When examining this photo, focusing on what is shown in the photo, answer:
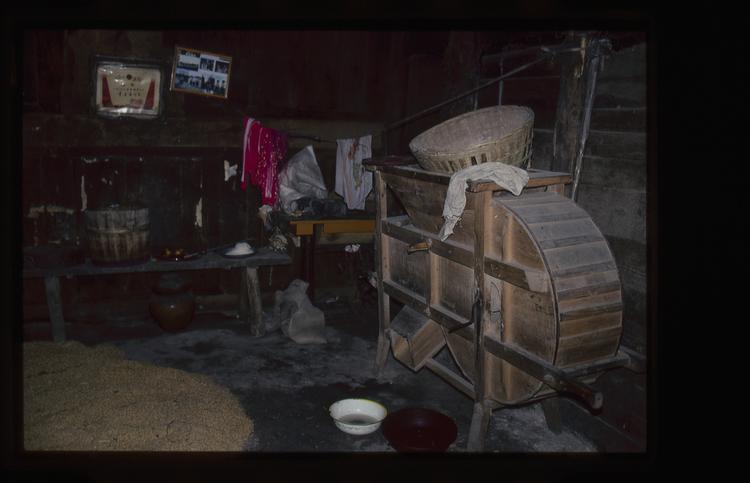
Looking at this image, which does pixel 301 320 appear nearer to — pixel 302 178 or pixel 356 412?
pixel 302 178

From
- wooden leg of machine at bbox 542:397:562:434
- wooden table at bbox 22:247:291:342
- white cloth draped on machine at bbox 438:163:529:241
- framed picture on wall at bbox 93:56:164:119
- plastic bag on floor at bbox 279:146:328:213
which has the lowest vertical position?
wooden leg of machine at bbox 542:397:562:434

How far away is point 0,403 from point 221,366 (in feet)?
10.8

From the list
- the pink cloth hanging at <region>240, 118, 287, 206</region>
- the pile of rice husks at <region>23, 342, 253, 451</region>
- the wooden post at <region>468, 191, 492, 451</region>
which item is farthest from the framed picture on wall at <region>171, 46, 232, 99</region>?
the wooden post at <region>468, 191, 492, 451</region>

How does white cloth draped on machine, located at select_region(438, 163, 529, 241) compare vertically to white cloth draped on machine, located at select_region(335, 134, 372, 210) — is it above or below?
below

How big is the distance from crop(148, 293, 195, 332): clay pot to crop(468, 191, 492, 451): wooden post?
4.28 metres

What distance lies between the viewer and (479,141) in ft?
16.6

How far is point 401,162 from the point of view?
20.4ft

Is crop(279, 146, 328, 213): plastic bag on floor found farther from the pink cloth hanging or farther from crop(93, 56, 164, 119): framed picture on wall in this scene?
crop(93, 56, 164, 119): framed picture on wall

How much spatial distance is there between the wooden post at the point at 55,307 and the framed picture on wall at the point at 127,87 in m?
2.27

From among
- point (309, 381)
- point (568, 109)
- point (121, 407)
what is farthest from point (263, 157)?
point (568, 109)

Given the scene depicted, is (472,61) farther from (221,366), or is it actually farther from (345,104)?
(221,366)

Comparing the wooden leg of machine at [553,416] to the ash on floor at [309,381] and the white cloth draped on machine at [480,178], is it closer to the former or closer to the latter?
the ash on floor at [309,381]

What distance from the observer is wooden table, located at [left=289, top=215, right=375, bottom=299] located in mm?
8070

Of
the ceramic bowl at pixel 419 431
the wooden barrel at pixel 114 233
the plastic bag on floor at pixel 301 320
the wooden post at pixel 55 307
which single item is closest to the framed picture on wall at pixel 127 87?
the wooden barrel at pixel 114 233
